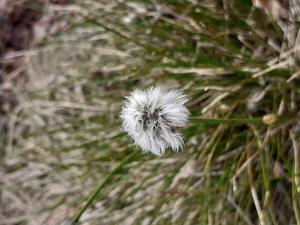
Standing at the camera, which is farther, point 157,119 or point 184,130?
point 184,130

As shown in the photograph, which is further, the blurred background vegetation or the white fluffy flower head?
the blurred background vegetation

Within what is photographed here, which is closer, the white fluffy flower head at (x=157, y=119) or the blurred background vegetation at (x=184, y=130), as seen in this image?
the white fluffy flower head at (x=157, y=119)

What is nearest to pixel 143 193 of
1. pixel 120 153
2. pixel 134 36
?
pixel 120 153

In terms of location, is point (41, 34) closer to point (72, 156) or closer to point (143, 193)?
point (72, 156)
